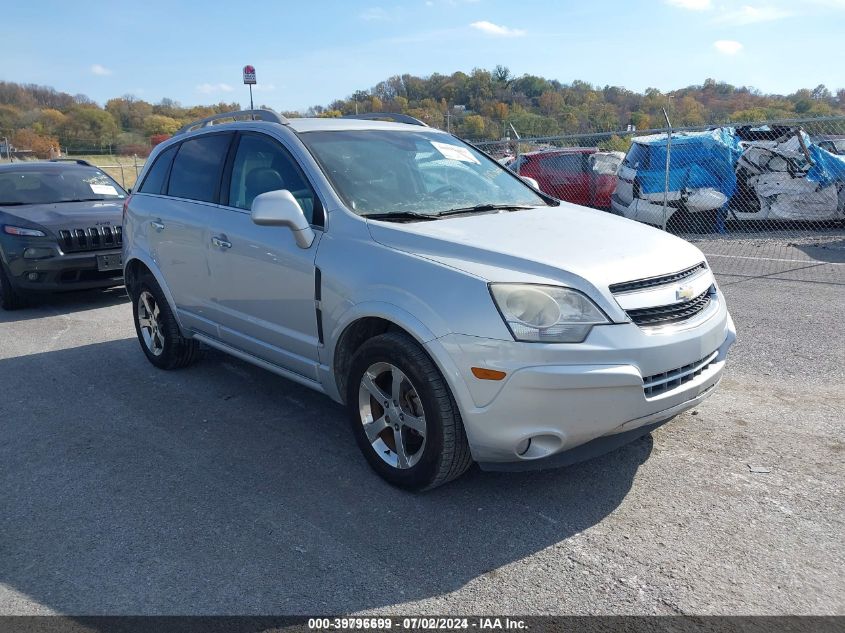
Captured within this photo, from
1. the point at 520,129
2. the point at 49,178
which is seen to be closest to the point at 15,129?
the point at 520,129

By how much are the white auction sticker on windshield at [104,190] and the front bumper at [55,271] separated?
1612mm

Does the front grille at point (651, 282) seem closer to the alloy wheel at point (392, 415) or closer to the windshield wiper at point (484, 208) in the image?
the alloy wheel at point (392, 415)

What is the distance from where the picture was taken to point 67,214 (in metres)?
8.34

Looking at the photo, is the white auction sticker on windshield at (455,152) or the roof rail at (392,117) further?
the roof rail at (392,117)

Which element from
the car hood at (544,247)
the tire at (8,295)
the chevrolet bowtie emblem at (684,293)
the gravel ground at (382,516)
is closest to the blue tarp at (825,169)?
the gravel ground at (382,516)

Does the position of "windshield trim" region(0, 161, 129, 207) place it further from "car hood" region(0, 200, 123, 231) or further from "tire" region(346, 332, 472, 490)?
"tire" region(346, 332, 472, 490)

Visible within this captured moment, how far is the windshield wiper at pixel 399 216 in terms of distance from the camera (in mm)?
3788

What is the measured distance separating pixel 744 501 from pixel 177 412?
3.46m

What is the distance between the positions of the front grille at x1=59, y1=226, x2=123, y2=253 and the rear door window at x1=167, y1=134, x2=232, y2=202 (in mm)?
2935

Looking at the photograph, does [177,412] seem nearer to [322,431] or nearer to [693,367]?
[322,431]

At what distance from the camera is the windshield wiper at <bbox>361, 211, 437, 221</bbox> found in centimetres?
379

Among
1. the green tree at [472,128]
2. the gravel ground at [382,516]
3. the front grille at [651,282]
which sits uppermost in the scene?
the green tree at [472,128]

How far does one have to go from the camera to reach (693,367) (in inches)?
130

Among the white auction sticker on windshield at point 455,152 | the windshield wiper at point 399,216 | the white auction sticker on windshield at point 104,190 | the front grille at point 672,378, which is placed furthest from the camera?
the white auction sticker on windshield at point 104,190
